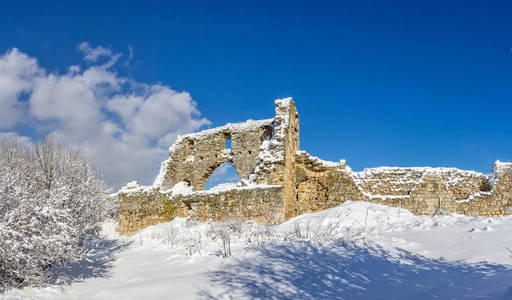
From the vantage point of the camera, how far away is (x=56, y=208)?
6.59m

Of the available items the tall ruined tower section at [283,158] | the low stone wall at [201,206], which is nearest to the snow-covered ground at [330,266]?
the low stone wall at [201,206]

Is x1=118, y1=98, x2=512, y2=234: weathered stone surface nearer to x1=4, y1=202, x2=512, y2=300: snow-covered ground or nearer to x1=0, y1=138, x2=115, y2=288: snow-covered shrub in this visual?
x1=4, y1=202, x2=512, y2=300: snow-covered ground

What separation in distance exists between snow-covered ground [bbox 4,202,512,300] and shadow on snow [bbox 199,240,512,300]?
13 millimetres

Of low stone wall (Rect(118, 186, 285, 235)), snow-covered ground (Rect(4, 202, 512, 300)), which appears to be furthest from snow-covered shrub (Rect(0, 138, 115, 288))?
low stone wall (Rect(118, 186, 285, 235))

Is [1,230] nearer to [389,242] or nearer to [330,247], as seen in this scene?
[330,247]

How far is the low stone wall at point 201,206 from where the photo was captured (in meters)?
11.4

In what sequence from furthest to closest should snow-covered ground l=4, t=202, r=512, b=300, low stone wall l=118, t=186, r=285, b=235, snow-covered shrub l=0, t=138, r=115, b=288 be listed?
low stone wall l=118, t=186, r=285, b=235, snow-covered shrub l=0, t=138, r=115, b=288, snow-covered ground l=4, t=202, r=512, b=300

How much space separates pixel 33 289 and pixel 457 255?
6.72m

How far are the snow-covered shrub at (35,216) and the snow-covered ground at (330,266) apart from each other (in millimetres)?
410

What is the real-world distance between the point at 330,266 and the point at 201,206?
25.4 ft

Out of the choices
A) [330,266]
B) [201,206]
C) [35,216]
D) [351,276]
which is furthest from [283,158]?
[35,216]

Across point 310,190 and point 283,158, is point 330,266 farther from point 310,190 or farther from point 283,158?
point 310,190

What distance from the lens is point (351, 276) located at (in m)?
5.07

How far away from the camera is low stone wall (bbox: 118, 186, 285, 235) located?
11.4 metres
